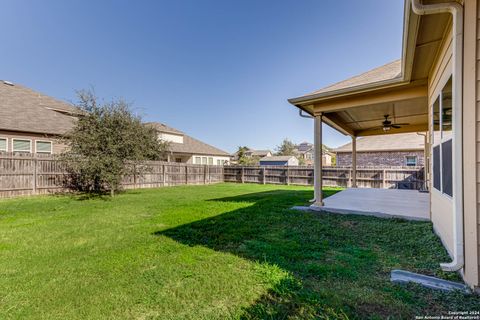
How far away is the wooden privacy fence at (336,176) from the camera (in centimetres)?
1186

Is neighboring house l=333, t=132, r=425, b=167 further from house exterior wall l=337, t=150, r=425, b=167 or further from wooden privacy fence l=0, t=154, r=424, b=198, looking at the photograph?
wooden privacy fence l=0, t=154, r=424, b=198

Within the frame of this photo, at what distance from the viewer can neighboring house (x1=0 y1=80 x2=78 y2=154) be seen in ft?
34.0

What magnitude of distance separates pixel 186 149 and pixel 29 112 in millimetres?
10892

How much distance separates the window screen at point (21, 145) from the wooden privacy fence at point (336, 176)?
11.1 meters

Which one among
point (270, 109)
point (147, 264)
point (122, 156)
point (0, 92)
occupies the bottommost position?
point (147, 264)

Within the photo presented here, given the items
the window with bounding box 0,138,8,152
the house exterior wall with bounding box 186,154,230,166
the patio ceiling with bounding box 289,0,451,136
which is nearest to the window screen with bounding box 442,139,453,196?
the patio ceiling with bounding box 289,0,451,136

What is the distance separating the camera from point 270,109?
22188 millimetres

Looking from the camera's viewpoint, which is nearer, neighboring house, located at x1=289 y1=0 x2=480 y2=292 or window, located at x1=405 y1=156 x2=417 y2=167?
neighboring house, located at x1=289 y1=0 x2=480 y2=292

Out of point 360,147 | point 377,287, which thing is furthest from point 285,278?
point 360,147

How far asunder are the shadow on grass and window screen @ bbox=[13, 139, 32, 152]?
35.8ft

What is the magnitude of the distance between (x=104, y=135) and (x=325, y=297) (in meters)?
8.89

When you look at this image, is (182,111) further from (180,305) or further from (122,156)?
(180,305)

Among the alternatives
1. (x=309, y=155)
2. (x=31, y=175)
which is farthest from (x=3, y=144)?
(x=309, y=155)

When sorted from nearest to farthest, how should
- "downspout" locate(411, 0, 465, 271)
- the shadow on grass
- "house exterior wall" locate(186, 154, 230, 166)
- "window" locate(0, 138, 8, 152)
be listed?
the shadow on grass, "downspout" locate(411, 0, 465, 271), "window" locate(0, 138, 8, 152), "house exterior wall" locate(186, 154, 230, 166)
